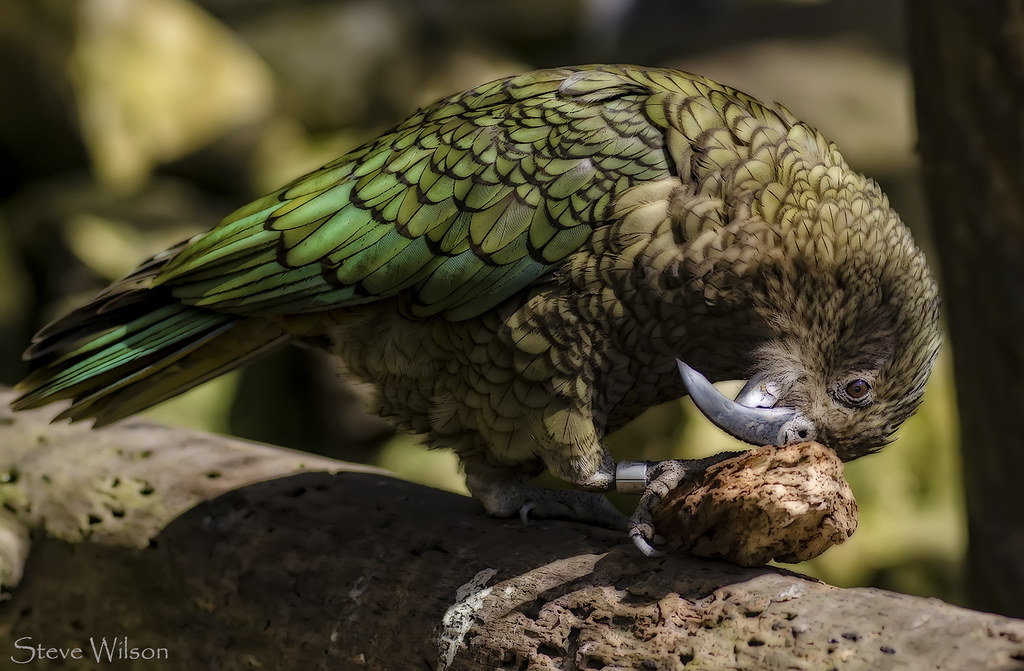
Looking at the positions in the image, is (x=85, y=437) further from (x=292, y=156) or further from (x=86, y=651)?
(x=292, y=156)

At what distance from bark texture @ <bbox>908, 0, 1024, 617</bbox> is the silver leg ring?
6.88 ft

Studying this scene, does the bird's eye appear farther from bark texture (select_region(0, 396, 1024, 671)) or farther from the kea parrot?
bark texture (select_region(0, 396, 1024, 671))

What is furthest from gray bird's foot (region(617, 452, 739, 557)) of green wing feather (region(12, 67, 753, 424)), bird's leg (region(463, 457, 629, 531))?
green wing feather (region(12, 67, 753, 424))

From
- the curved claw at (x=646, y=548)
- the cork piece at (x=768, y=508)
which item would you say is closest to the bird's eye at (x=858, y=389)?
the cork piece at (x=768, y=508)

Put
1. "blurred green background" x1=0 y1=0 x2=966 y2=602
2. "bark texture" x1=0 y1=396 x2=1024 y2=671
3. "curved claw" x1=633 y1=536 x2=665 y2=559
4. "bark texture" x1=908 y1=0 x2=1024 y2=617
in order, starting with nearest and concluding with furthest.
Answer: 1. "bark texture" x1=0 y1=396 x2=1024 y2=671
2. "curved claw" x1=633 y1=536 x2=665 y2=559
3. "bark texture" x1=908 y1=0 x2=1024 y2=617
4. "blurred green background" x1=0 y1=0 x2=966 y2=602

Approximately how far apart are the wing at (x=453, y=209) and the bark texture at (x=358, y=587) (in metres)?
0.67

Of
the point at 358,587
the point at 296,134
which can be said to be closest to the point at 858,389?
the point at 358,587

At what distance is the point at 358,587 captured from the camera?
2.70m

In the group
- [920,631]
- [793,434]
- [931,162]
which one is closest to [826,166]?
[793,434]

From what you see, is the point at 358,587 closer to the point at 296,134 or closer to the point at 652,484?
the point at 652,484

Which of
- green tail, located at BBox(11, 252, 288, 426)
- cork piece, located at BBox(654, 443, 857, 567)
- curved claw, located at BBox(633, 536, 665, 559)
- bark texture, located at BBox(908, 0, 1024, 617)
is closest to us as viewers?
cork piece, located at BBox(654, 443, 857, 567)

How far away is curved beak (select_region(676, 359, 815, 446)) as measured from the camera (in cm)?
248

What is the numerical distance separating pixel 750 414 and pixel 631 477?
371 millimetres

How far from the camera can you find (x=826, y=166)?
2.68 m
